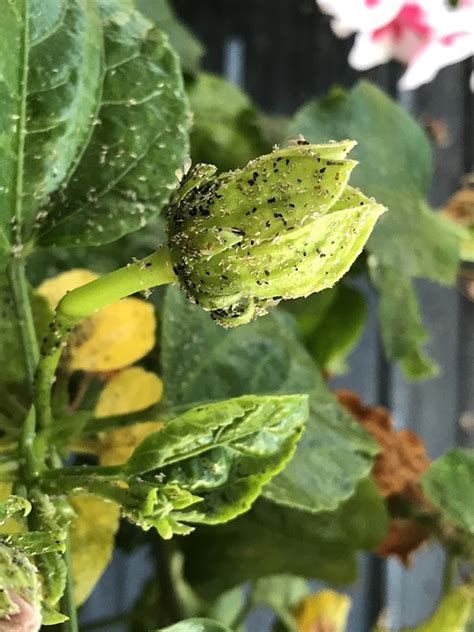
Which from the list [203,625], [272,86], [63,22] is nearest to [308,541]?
[203,625]

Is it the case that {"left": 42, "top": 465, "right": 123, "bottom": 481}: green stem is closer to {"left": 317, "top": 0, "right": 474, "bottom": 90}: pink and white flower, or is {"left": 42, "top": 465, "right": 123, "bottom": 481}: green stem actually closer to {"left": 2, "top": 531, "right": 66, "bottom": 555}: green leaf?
{"left": 2, "top": 531, "right": 66, "bottom": 555}: green leaf

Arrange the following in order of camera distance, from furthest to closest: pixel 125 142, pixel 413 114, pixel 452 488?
pixel 413 114 → pixel 452 488 → pixel 125 142

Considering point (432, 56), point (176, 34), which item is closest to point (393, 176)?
point (432, 56)

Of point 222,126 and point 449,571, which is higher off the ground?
point 222,126

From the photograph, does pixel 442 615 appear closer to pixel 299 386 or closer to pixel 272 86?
pixel 299 386

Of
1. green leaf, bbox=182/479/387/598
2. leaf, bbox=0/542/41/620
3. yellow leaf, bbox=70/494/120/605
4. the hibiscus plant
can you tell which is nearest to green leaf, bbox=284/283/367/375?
the hibiscus plant

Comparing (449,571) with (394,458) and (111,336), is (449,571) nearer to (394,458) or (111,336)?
(394,458)
